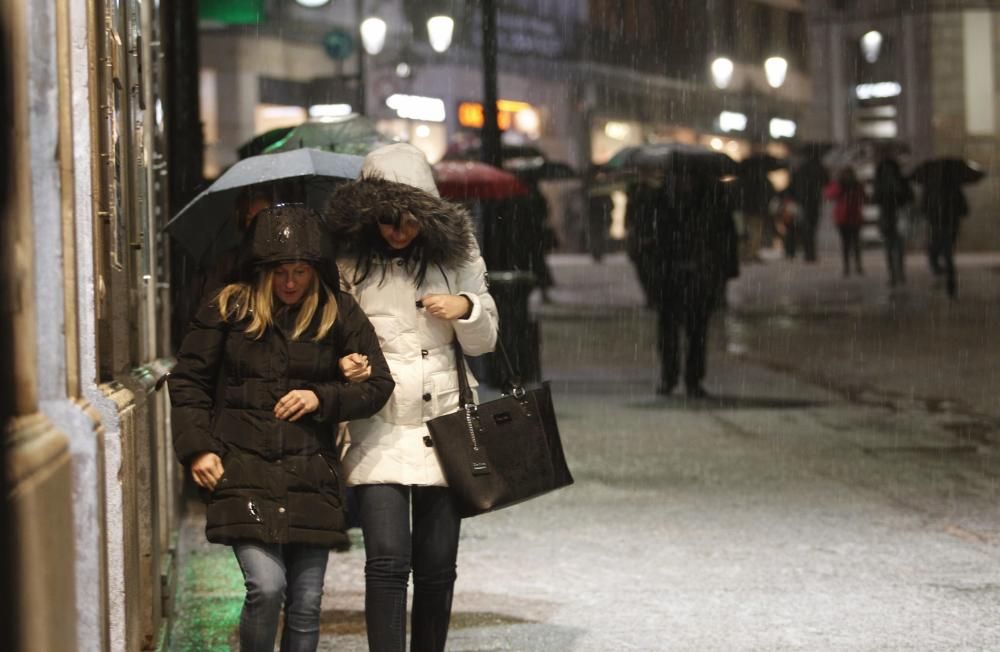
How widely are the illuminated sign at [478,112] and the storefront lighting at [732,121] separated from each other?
9894 millimetres

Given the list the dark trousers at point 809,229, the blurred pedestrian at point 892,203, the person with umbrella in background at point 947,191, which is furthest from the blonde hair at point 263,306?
the dark trousers at point 809,229

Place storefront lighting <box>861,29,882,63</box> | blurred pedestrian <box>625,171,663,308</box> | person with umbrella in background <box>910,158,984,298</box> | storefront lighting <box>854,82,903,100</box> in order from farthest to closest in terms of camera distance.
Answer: storefront lighting <box>854,82,903,100</box>, storefront lighting <box>861,29,882,63</box>, person with umbrella in background <box>910,158,984,298</box>, blurred pedestrian <box>625,171,663,308</box>

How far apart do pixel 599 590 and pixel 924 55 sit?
35.4 metres

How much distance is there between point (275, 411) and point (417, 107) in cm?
4175

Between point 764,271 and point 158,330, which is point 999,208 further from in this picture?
point 158,330

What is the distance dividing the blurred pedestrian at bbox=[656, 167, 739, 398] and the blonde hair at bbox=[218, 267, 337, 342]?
28.6 ft

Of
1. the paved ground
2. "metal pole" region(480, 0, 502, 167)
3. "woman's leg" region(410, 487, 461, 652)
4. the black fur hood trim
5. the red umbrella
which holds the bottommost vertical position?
the paved ground

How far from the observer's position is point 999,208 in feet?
124

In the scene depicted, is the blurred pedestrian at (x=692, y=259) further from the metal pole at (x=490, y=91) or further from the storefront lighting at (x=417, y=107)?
the storefront lighting at (x=417, y=107)

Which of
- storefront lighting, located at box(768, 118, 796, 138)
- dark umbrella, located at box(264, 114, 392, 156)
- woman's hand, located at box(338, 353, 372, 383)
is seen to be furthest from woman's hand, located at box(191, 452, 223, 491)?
storefront lighting, located at box(768, 118, 796, 138)

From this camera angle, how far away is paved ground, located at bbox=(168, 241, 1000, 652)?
243 inches

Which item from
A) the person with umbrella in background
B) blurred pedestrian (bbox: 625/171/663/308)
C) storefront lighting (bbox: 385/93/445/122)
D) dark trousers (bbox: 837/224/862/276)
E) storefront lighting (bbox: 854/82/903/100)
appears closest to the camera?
blurred pedestrian (bbox: 625/171/663/308)

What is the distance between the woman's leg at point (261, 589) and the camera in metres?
4.35

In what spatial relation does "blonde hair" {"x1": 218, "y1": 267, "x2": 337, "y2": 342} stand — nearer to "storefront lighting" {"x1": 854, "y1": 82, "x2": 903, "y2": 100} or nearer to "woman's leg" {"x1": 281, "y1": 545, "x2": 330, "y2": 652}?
"woman's leg" {"x1": 281, "y1": 545, "x2": 330, "y2": 652}
